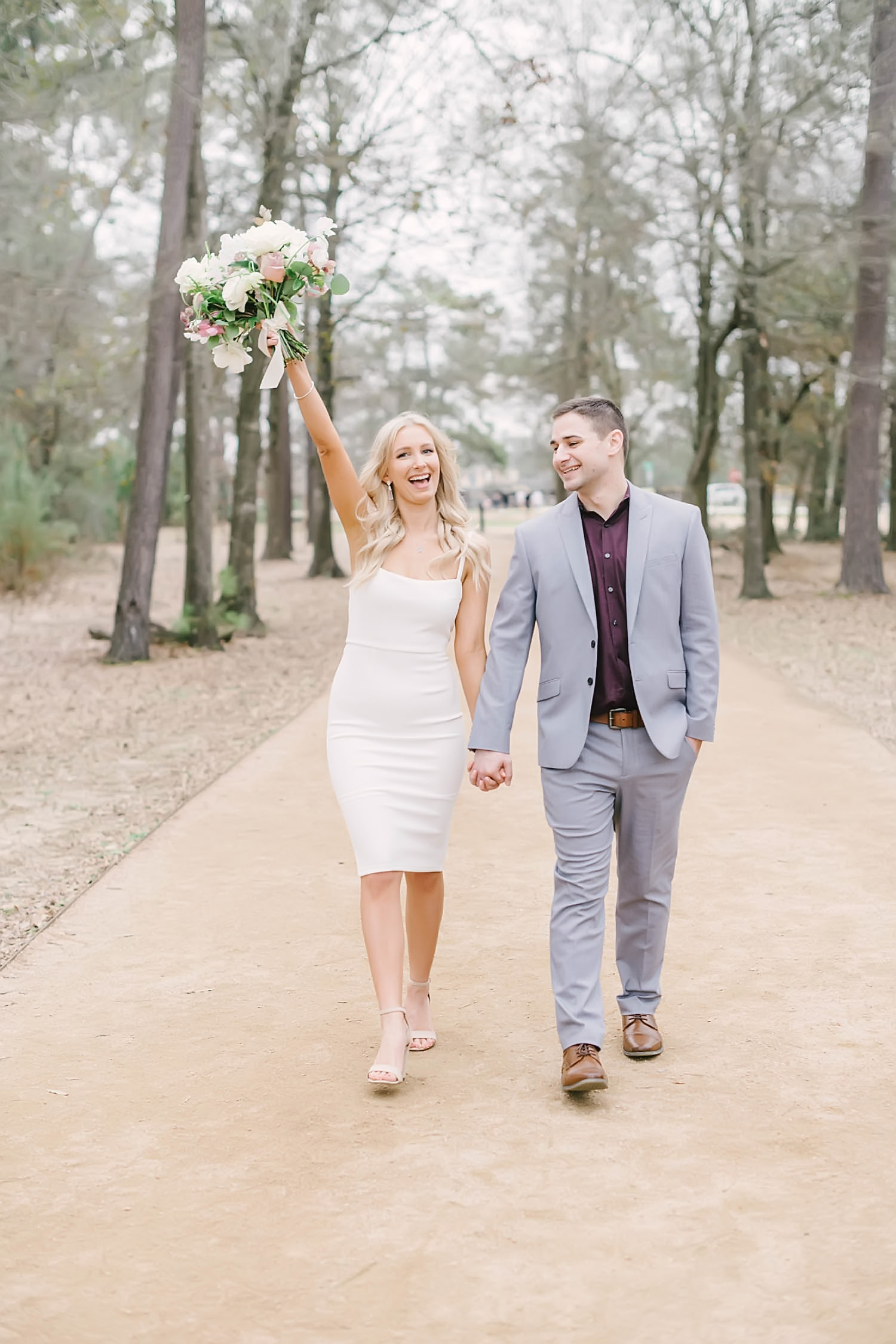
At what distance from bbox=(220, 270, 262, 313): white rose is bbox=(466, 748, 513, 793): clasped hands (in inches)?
69.0

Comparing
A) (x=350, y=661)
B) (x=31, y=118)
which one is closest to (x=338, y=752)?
(x=350, y=661)

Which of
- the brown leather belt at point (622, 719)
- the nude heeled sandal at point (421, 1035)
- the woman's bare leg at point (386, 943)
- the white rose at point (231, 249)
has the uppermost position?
the white rose at point (231, 249)

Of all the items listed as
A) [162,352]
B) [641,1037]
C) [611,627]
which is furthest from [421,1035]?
[162,352]

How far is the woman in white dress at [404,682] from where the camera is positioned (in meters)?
4.77

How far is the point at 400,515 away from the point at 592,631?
0.83 meters

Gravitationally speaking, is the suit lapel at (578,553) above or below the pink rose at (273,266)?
below

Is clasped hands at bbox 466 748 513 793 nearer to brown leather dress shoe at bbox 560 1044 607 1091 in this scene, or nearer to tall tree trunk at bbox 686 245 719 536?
brown leather dress shoe at bbox 560 1044 607 1091

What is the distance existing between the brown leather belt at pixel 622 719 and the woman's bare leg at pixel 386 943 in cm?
83

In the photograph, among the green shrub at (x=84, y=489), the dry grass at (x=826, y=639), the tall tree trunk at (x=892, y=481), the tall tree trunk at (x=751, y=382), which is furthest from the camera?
the tall tree trunk at (x=892, y=481)

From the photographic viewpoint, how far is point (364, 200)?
2305 centimetres

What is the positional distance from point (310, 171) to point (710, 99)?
20.4ft

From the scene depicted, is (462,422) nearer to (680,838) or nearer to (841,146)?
(841,146)

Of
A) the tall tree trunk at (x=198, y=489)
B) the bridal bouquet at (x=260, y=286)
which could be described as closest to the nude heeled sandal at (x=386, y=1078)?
the bridal bouquet at (x=260, y=286)

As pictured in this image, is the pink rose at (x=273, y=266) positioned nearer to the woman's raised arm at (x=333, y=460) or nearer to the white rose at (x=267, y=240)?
the white rose at (x=267, y=240)
